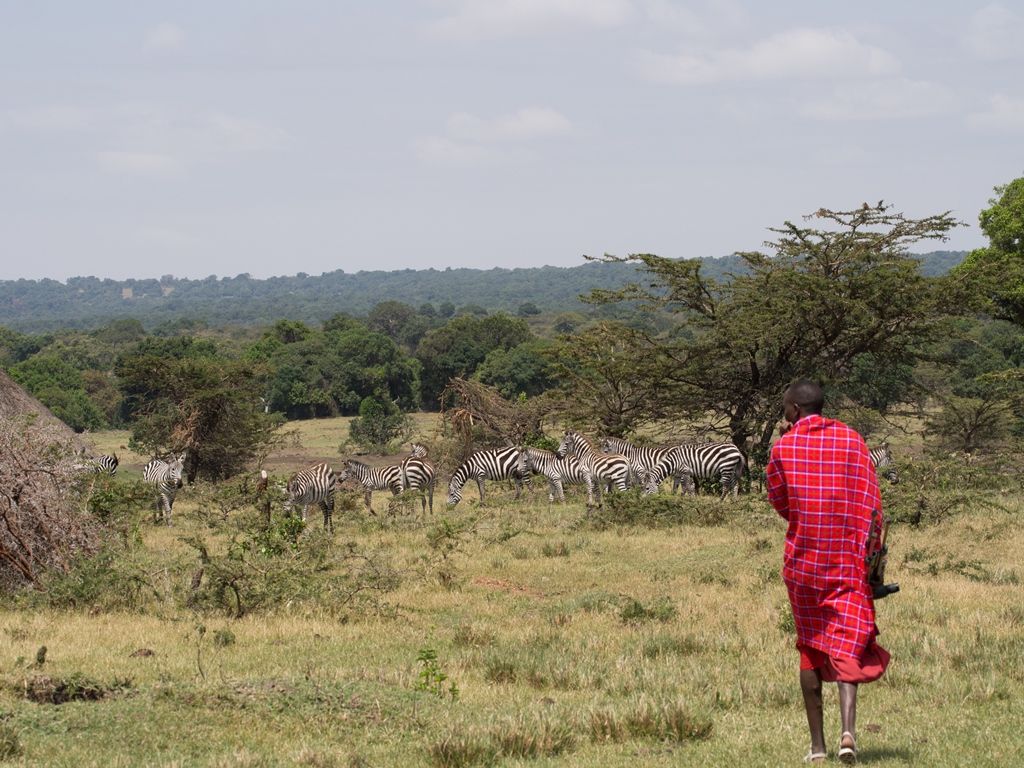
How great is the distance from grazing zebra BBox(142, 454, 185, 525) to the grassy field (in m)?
9.40

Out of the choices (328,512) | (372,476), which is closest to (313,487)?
(328,512)

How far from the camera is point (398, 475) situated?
25203 millimetres

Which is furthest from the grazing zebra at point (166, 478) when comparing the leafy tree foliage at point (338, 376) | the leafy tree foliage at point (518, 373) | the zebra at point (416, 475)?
the leafy tree foliage at point (338, 376)

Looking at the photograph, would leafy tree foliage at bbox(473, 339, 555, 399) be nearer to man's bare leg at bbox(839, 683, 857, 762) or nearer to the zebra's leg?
the zebra's leg

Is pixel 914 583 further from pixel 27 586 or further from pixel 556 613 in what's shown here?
pixel 27 586

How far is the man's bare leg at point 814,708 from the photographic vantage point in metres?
5.84

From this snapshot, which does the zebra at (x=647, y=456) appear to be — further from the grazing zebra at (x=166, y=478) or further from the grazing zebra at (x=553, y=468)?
the grazing zebra at (x=166, y=478)

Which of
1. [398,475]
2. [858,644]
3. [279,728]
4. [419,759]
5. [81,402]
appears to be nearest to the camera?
[858,644]

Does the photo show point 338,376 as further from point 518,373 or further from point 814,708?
point 814,708

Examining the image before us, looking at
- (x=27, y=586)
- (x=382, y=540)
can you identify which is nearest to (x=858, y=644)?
(x=27, y=586)

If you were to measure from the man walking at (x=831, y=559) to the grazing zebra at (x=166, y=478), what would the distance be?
18.5 m

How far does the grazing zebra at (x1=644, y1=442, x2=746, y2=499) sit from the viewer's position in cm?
2348

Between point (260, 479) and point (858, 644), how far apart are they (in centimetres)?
1347

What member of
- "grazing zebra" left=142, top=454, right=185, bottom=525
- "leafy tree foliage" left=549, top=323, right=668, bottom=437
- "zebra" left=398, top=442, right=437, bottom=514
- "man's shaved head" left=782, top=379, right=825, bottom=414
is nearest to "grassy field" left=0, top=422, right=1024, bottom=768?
"man's shaved head" left=782, top=379, right=825, bottom=414
